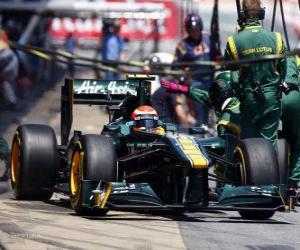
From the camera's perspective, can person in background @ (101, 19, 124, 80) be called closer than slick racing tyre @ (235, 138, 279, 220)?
No

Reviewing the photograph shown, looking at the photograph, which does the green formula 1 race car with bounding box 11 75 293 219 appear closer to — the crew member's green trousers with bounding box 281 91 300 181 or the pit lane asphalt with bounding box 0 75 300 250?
the pit lane asphalt with bounding box 0 75 300 250

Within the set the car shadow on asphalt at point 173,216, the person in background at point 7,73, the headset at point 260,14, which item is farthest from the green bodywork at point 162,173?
the person in background at point 7,73

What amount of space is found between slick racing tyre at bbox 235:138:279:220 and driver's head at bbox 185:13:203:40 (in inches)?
268

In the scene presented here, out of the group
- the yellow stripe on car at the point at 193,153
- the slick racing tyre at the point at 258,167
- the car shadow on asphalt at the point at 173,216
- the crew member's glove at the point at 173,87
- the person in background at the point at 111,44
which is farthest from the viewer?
the person in background at the point at 111,44

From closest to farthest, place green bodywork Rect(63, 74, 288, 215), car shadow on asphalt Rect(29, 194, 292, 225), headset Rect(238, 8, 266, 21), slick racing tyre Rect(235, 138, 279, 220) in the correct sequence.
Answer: green bodywork Rect(63, 74, 288, 215) < car shadow on asphalt Rect(29, 194, 292, 225) < slick racing tyre Rect(235, 138, 279, 220) < headset Rect(238, 8, 266, 21)

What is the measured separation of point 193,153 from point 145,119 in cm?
111

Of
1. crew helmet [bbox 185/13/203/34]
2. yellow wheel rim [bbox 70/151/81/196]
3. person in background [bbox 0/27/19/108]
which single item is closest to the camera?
yellow wheel rim [bbox 70/151/81/196]

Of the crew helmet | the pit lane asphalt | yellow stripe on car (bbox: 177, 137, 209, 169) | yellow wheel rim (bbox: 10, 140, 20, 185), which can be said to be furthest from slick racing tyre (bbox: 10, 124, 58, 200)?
the crew helmet

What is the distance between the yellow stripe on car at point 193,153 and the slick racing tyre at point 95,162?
0.57 meters

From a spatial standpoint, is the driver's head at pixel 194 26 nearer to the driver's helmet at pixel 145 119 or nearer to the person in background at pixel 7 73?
the person in background at pixel 7 73

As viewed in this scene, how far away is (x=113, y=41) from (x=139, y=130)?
1273 centimetres

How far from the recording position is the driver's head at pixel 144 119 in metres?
11.4

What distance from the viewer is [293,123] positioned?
12.4 meters

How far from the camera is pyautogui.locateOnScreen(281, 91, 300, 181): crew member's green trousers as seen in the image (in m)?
12.3
